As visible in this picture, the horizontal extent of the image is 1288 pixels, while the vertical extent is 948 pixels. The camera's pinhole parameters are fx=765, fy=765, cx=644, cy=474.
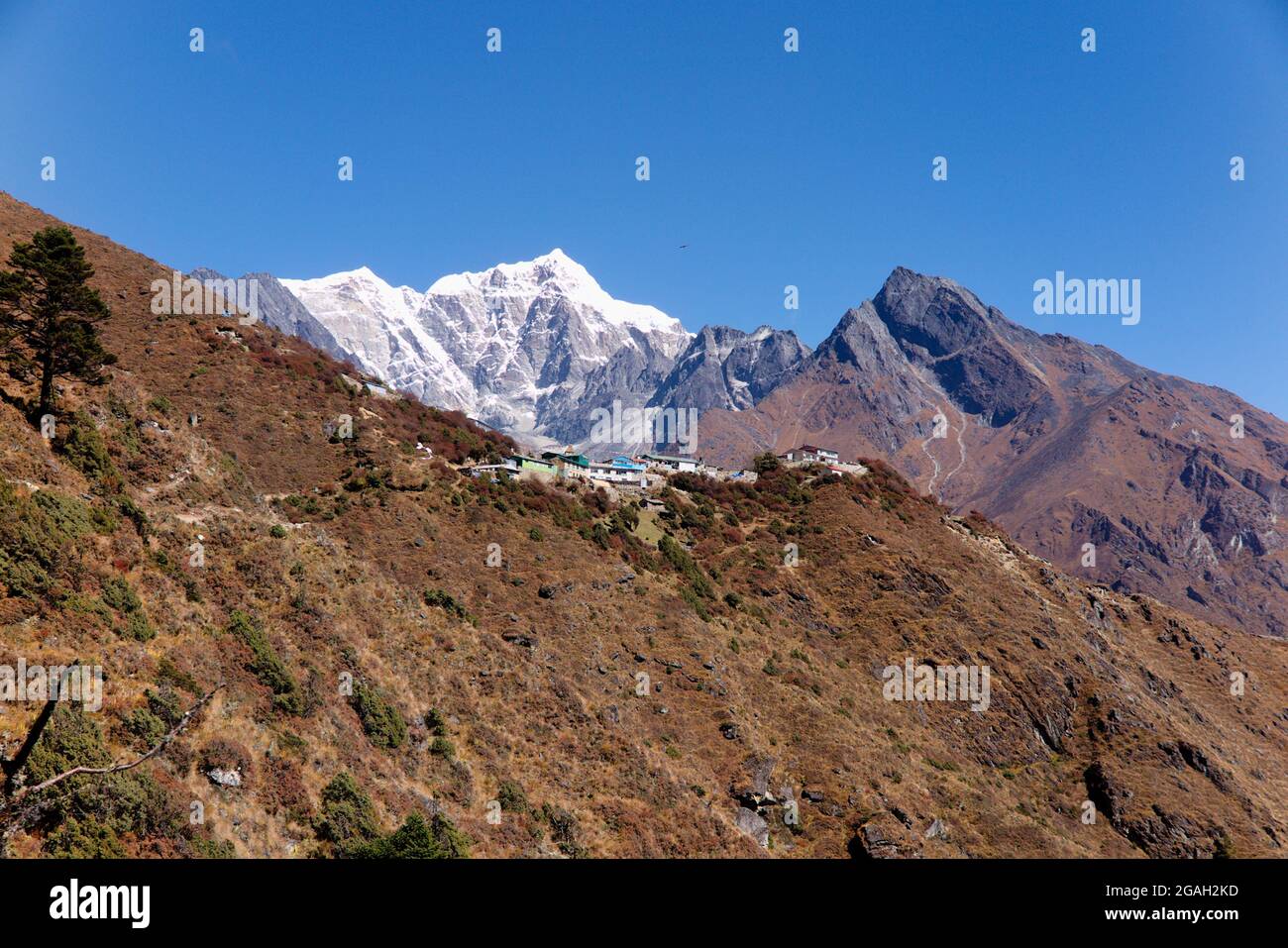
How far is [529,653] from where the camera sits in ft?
140

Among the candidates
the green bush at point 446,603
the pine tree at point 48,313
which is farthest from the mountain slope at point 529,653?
the pine tree at point 48,313

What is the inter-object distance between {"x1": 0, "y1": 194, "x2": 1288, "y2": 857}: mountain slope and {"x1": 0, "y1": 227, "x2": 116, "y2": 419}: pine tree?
2208mm

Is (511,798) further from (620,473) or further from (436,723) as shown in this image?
(620,473)

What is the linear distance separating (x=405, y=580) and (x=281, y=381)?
114ft

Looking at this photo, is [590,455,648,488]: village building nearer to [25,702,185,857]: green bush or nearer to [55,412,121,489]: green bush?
[55,412,121,489]: green bush

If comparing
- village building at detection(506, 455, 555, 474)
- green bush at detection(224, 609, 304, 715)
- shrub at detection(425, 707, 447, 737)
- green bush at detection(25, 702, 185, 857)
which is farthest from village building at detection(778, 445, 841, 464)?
green bush at detection(25, 702, 185, 857)

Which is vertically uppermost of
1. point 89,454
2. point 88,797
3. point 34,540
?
point 89,454

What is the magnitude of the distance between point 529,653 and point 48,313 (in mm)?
27865

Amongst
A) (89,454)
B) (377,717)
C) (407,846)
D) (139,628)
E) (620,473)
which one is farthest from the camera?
(620,473)

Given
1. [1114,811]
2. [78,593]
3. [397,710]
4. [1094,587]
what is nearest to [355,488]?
[397,710]

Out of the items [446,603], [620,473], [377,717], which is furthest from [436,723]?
[620,473]

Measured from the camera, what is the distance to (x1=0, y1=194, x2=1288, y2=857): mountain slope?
24.2 metres
